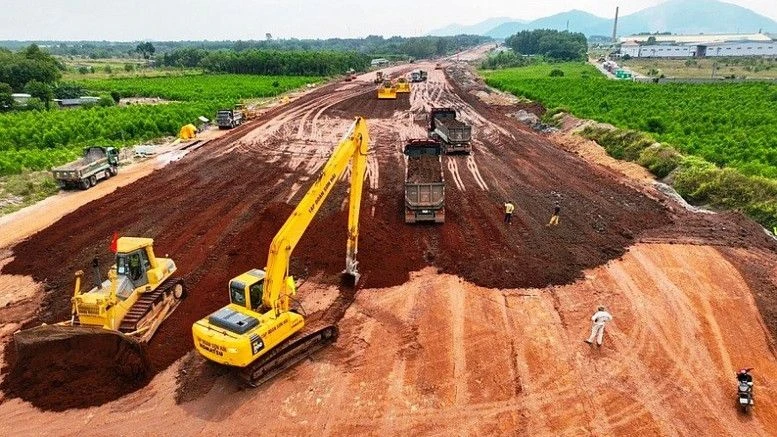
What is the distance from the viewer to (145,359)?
38.2 ft

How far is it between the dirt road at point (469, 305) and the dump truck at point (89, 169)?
2330 mm

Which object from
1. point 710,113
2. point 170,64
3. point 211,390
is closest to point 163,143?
point 211,390

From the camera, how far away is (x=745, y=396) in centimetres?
1074

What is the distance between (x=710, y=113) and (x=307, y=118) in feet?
105

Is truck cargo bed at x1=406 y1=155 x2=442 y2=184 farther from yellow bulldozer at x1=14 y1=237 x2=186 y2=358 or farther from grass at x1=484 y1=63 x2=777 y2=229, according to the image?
grass at x1=484 y1=63 x2=777 y2=229

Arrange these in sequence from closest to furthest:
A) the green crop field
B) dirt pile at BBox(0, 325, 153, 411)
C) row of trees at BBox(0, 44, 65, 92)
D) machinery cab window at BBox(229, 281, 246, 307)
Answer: dirt pile at BBox(0, 325, 153, 411) < machinery cab window at BBox(229, 281, 246, 307) < the green crop field < row of trees at BBox(0, 44, 65, 92)

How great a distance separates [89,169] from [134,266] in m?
17.0

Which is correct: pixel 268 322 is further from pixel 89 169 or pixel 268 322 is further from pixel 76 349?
pixel 89 169

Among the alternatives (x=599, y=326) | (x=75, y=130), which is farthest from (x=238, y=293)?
(x=75, y=130)

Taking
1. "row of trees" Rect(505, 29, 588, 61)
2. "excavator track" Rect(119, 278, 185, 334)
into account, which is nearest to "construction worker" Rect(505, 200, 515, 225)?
"excavator track" Rect(119, 278, 185, 334)

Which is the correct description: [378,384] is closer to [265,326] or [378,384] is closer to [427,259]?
[265,326]

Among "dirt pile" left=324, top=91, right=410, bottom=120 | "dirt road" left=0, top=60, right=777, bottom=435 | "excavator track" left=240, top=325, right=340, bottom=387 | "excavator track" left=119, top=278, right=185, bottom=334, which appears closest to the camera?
"dirt road" left=0, top=60, right=777, bottom=435

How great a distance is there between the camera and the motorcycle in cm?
1070

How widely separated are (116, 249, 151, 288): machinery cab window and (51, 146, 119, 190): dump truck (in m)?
16.0
